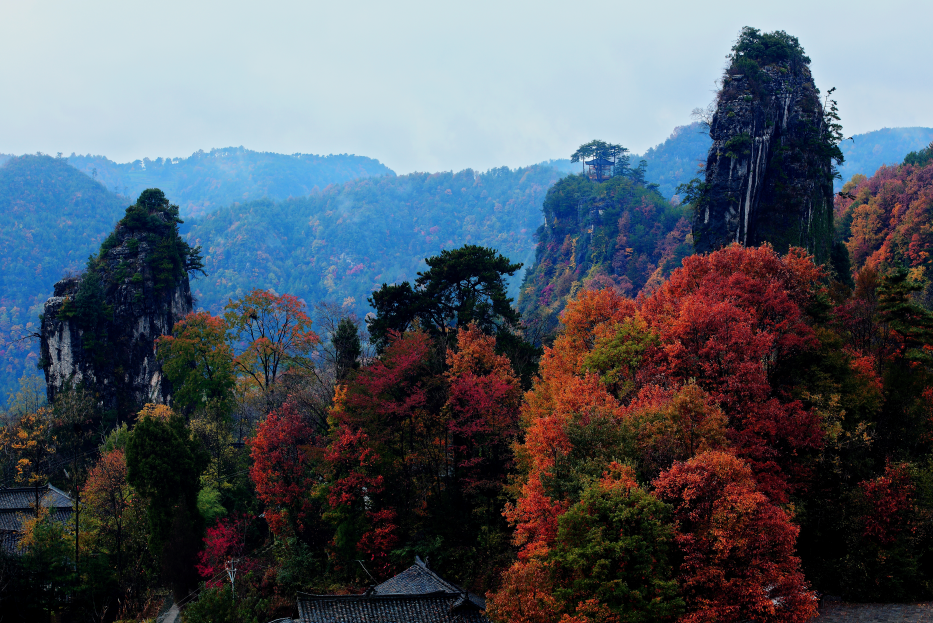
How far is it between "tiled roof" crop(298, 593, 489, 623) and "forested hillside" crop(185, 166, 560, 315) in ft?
344

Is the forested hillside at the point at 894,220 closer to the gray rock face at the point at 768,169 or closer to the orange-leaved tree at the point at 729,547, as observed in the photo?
the gray rock face at the point at 768,169

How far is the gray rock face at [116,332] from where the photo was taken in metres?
49.7

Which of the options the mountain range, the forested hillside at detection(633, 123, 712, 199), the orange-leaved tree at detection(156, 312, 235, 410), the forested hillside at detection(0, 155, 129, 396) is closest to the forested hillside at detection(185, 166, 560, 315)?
the mountain range

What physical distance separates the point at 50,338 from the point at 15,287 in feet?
248

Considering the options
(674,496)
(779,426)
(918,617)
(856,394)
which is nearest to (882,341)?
(856,394)

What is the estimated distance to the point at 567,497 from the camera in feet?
55.8

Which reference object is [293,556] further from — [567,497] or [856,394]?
[856,394]

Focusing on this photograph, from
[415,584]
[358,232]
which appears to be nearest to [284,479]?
[415,584]

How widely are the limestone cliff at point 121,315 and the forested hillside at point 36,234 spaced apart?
55957 millimetres

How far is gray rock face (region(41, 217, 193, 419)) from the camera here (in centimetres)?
4966

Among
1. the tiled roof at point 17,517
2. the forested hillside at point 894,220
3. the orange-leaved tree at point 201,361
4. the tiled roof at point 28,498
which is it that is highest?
the forested hillside at point 894,220

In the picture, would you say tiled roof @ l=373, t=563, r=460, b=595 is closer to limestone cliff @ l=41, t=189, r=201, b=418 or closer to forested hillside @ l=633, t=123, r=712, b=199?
limestone cliff @ l=41, t=189, r=201, b=418

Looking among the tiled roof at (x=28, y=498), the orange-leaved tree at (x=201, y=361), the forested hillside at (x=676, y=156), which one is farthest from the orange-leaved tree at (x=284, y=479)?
the forested hillside at (x=676, y=156)

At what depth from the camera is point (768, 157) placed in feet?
152
